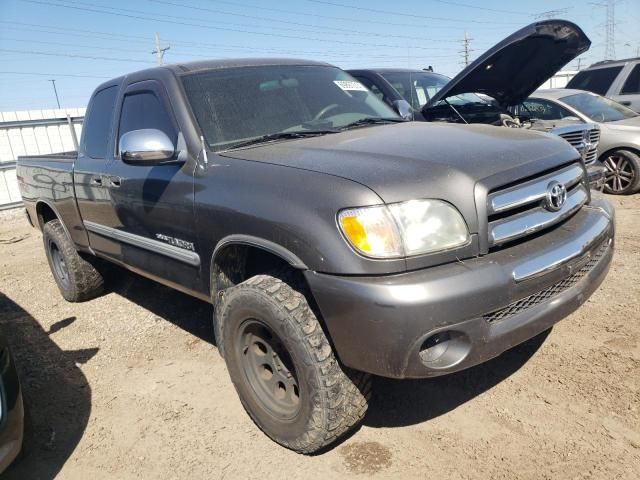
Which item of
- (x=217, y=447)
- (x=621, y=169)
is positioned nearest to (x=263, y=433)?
(x=217, y=447)

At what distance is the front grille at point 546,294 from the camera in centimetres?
212

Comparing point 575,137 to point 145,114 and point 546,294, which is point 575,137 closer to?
point 546,294

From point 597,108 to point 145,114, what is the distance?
269 inches

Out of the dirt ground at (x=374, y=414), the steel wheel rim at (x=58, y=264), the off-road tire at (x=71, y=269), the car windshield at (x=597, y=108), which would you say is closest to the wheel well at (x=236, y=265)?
the dirt ground at (x=374, y=414)

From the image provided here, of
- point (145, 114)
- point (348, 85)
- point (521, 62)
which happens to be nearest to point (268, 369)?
point (145, 114)

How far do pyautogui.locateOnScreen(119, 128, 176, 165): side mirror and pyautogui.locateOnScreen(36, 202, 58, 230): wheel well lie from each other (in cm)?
268

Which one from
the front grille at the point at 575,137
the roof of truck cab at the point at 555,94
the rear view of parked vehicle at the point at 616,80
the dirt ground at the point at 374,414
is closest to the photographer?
the dirt ground at the point at 374,414

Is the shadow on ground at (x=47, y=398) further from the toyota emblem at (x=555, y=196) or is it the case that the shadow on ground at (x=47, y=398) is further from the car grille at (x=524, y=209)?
the toyota emblem at (x=555, y=196)

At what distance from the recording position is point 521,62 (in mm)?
5039

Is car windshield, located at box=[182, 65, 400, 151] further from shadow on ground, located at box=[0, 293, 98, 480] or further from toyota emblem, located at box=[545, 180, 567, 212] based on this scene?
shadow on ground, located at box=[0, 293, 98, 480]

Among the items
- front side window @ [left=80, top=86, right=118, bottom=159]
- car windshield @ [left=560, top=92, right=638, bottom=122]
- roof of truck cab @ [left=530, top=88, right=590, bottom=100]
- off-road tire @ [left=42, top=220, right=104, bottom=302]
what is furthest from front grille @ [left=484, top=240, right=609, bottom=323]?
roof of truck cab @ [left=530, top=88, right=590, bottom=100]

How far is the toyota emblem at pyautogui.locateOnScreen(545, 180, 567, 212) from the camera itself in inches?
92.5

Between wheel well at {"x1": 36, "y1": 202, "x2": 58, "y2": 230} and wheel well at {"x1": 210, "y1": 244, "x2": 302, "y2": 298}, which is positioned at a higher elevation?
wheel well at {"x1": 210, "y1": 244, "x2": 302, "y2": 298}

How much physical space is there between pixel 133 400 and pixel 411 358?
1.98m
